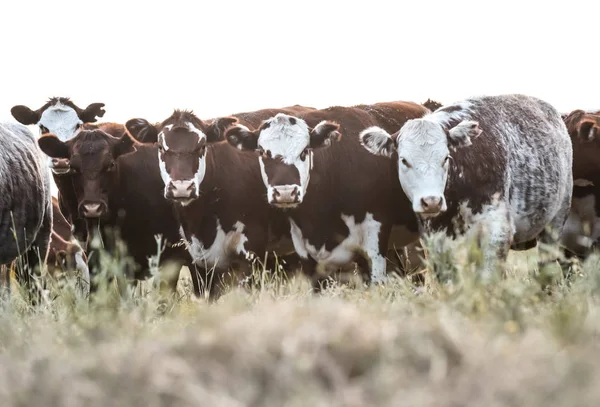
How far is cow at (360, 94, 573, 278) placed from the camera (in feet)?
26.2

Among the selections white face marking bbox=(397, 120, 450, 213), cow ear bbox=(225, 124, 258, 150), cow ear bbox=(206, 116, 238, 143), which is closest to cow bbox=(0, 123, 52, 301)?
cow ear bbox=(206, 116, 238, 143)

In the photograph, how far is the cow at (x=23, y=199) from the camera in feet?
32.8

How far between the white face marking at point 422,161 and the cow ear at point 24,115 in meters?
5.12

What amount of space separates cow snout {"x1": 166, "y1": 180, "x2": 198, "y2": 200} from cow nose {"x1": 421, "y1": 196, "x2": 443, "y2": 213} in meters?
2.13

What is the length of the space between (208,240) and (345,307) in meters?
4.70

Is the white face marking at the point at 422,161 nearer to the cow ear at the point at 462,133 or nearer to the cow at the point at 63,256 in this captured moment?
the cow ear at the point at 462,133

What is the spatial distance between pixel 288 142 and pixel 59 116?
3550mm

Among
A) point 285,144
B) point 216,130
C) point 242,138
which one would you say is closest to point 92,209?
point 216,130

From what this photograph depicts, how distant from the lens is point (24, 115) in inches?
444

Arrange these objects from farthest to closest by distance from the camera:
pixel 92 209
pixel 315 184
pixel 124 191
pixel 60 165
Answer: pixel 124 191
pixel 60 165
pixel 315 184
pixel 92 209

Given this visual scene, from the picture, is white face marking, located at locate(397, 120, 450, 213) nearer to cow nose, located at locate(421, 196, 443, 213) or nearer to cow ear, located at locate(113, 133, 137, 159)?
cow nose, located at locate(421, 196, 443, 213)

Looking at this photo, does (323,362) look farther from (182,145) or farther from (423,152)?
(182,145)

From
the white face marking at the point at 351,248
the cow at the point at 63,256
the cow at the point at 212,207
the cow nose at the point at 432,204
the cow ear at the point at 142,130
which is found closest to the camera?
the cow nose at the point at 432,204

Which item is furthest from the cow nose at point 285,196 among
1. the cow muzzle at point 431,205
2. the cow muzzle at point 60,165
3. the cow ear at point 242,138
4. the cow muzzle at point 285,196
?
the cow muzzle at point 60,165
